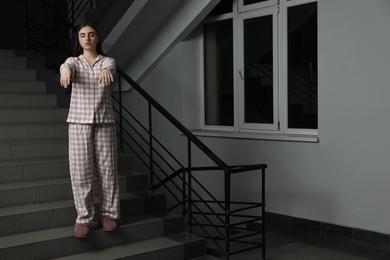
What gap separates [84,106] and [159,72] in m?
2.85

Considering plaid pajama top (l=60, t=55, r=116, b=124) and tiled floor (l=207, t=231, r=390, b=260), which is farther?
tiled floor (l=207, t=231, r=390, b=260)

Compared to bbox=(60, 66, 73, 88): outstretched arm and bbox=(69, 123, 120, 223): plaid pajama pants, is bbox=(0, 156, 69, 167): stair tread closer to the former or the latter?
bbox=(69, 123, 120, 223): plaid pajama pants

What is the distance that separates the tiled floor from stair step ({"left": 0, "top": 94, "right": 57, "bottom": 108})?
2.39 m

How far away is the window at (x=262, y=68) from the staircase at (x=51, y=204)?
1543 millimetres

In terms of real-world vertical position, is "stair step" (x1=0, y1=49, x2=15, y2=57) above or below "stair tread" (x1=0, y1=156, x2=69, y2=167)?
above

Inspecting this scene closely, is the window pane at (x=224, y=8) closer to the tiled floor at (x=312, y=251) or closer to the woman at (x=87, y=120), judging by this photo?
the woman at (x=87, y=120)

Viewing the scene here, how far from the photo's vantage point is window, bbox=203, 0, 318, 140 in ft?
16.5

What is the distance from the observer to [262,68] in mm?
5441

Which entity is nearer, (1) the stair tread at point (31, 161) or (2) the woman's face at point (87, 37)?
(2) the woman's face at point (87, 37)

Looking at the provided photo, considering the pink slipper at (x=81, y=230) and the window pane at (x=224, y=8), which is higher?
the window pane at (x=224, y=8)

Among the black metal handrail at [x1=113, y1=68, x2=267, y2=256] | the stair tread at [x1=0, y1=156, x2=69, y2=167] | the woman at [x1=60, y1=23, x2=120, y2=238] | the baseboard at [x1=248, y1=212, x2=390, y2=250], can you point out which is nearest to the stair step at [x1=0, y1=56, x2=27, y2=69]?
the black metal handrail at [x1=113, y1=68, x2=267, y2=256]

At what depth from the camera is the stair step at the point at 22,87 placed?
17.3ft

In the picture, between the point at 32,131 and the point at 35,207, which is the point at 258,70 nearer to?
the point at 32,131

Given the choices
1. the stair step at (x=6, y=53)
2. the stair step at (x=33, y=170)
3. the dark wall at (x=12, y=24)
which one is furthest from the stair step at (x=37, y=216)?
the dark wall at (x=12, y=24)
